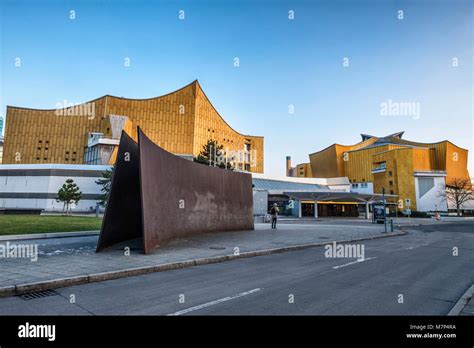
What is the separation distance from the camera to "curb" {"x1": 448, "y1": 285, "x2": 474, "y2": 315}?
4.57m

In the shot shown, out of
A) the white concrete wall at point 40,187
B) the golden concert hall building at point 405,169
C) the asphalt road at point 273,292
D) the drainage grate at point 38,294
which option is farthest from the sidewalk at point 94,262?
the golden concert hall building at point 405,169

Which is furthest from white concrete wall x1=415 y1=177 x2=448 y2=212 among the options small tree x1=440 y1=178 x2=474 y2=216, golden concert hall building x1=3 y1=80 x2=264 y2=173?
golden concert hall building x1=3 y1=80 x2=264 y2=173

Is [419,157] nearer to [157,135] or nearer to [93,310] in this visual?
[157,135]

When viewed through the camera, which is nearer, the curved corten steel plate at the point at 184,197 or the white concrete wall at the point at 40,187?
the curved corten steel plate at the point at 184,197

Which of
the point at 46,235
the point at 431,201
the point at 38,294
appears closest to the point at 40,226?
the point at 46,235

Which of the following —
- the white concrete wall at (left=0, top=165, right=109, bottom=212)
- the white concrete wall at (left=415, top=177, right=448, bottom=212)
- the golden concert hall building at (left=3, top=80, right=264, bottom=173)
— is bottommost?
the white concrete wall at (left=415, top=177, right=448, bottom=212)

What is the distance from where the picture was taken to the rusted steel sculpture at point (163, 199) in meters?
10.6

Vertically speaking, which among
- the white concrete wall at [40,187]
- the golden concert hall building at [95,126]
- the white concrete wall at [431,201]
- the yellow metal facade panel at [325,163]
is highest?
the golden concert hall building at [95,126]

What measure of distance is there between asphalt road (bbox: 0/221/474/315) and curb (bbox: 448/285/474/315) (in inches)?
5.2

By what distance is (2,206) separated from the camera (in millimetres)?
51500

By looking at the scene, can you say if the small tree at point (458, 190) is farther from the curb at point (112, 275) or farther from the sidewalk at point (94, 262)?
the curb at point (112, 275)

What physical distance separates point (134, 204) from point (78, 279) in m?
5.88

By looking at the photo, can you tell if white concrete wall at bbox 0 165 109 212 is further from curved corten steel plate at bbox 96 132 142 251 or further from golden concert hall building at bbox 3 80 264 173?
curved corten steel plate at bbox 96 132 142 251
